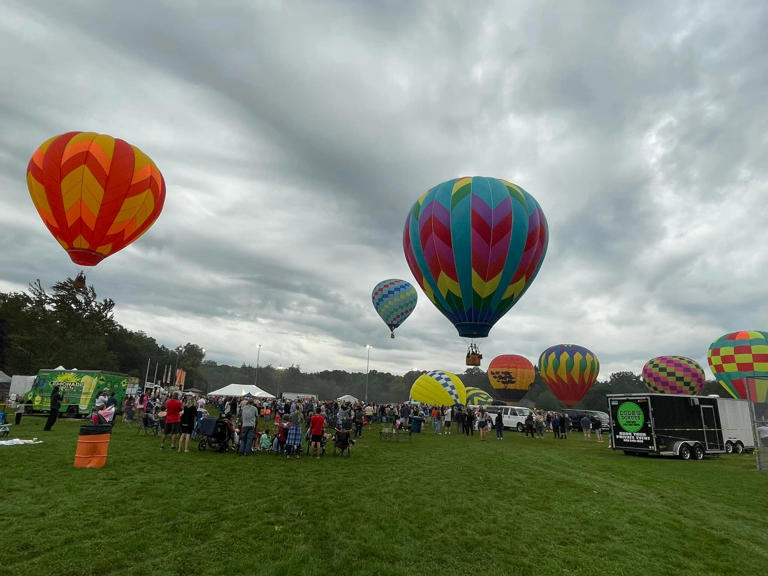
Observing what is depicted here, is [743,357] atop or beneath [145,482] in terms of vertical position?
atop

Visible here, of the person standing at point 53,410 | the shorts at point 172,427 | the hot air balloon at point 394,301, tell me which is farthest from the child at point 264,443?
the hot air balloon at point 394,301

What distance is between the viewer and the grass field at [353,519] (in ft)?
17.1

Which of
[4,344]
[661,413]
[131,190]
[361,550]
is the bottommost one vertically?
[361,550]

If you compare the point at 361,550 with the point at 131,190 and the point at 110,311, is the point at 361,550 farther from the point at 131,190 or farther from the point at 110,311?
the point at 110,311

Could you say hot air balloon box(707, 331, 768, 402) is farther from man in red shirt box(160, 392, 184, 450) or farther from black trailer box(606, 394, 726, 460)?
man in red shirt box(160, 392, 184, 450)

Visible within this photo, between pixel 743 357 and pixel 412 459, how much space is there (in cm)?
3088

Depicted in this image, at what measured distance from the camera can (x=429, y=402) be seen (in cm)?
3881

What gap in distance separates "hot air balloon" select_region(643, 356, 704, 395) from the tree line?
2864 centimetres

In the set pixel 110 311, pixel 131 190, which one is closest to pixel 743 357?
pixel 131 190

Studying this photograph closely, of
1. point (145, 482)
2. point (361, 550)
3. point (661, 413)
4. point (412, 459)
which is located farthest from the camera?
point (661, 413)

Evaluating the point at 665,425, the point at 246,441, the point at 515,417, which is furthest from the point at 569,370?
the point at 246,441

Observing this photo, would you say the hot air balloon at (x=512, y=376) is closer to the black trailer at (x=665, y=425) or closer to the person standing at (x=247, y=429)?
the black trailer at (x=665, y=425)

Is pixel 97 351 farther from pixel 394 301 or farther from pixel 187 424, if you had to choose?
pixel 187 424

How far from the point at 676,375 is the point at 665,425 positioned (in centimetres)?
2809
